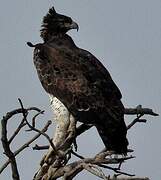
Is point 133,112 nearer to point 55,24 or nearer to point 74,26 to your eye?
point 74,26

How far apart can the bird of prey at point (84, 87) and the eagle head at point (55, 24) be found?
2.40 feet

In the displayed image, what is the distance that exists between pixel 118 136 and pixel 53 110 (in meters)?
1.27

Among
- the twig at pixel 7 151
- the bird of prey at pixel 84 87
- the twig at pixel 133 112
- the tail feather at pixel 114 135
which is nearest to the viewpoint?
the twig at pixel 7 151

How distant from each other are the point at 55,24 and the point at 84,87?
2.91 meters

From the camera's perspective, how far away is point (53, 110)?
443 inches

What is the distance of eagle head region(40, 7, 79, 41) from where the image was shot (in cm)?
1392

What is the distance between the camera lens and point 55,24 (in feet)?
46.0

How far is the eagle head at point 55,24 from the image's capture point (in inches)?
548

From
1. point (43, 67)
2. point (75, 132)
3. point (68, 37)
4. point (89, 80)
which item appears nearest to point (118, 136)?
point (75, 132)

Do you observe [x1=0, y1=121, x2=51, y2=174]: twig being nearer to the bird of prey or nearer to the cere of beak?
the bird of prey

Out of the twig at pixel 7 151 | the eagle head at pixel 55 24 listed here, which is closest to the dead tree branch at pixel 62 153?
the twig at pixel 7 151

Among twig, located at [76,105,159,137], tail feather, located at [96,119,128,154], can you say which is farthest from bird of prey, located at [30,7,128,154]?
twig, located at [76,105,159,137]

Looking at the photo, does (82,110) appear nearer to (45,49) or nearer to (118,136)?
(118,136)

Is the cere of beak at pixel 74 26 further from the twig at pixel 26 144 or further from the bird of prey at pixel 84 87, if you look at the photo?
the twig at pixel 26 144
